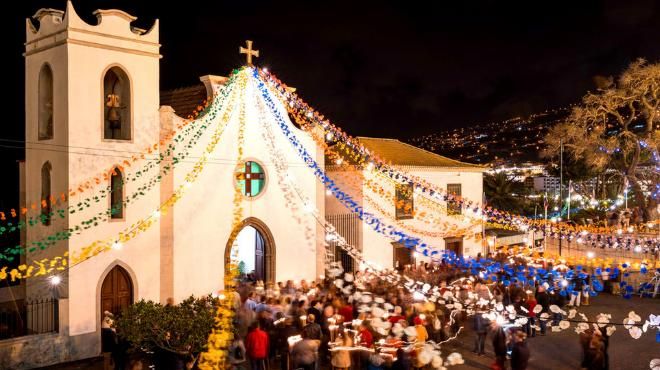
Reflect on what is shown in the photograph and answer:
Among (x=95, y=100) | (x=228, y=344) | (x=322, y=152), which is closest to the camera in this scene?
(x=228, y=344)

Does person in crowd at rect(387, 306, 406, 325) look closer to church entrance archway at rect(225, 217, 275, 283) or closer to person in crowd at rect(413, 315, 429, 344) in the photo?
person in crowd at rect(413, 315, 429, 344)

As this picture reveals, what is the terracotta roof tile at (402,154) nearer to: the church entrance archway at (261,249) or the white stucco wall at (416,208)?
the white stucco wall at (416,208)

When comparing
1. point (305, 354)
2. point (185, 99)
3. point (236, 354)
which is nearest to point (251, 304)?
point (236, 354)

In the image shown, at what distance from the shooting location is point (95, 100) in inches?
560

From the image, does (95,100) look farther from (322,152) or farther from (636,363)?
(636,363)

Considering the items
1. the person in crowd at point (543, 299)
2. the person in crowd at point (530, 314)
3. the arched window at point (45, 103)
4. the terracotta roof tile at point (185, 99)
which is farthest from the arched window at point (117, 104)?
the person in crowd at point (543, 299)

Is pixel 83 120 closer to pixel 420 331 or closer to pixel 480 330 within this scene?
pixel 420 331

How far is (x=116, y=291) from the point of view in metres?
14.6

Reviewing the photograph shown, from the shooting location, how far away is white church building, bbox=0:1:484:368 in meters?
13.8

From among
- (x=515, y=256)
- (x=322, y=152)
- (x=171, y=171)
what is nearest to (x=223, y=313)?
(x=171, y=171)

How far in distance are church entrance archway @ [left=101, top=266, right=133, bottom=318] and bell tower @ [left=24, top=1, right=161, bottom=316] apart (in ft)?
1.32

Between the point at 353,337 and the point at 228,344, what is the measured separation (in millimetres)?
2418

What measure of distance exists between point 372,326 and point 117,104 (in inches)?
305

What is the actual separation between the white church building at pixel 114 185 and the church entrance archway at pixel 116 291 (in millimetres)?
24
